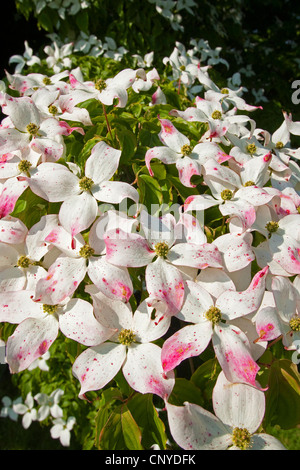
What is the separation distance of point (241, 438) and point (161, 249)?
1.12 feet

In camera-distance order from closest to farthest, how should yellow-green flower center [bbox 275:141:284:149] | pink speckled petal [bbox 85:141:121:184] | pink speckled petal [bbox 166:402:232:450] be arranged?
pink speckled petal [bbox 166:402:232:450]
pink speckled petal [bbox 85:141:121:184]
yellow-green flower center [bbox 275:141:284:149]

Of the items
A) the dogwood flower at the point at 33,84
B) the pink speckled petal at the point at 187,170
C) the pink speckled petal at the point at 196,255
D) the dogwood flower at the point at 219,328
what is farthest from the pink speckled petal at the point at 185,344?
the dogwood flower at the point at 33,84

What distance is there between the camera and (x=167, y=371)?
0.71 m

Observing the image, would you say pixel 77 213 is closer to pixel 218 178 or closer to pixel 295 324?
pixel 218 178

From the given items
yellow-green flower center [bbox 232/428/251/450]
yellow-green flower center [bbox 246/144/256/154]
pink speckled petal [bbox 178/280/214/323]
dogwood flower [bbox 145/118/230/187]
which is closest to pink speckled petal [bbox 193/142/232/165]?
dogwood flower [bbox 145/118/230/187]

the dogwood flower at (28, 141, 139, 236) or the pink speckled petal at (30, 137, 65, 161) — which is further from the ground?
the pink speckled petal at (30, 137, 65, 161)

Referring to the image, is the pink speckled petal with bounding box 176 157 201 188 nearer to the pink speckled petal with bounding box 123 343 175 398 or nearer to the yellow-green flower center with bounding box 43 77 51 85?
the pink speckled petal with bounding box 123 343 175 398

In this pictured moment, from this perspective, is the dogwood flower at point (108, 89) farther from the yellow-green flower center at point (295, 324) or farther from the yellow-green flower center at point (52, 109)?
the yellow-green flower center at point (295, 324)

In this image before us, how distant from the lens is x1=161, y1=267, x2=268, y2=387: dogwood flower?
72 cm

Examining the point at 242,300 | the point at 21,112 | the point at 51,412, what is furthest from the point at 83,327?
the point at 51,412

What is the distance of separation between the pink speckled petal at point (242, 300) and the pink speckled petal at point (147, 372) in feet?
0.45

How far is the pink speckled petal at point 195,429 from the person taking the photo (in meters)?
0.68

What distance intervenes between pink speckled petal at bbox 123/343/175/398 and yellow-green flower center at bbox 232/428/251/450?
0.43 feet
